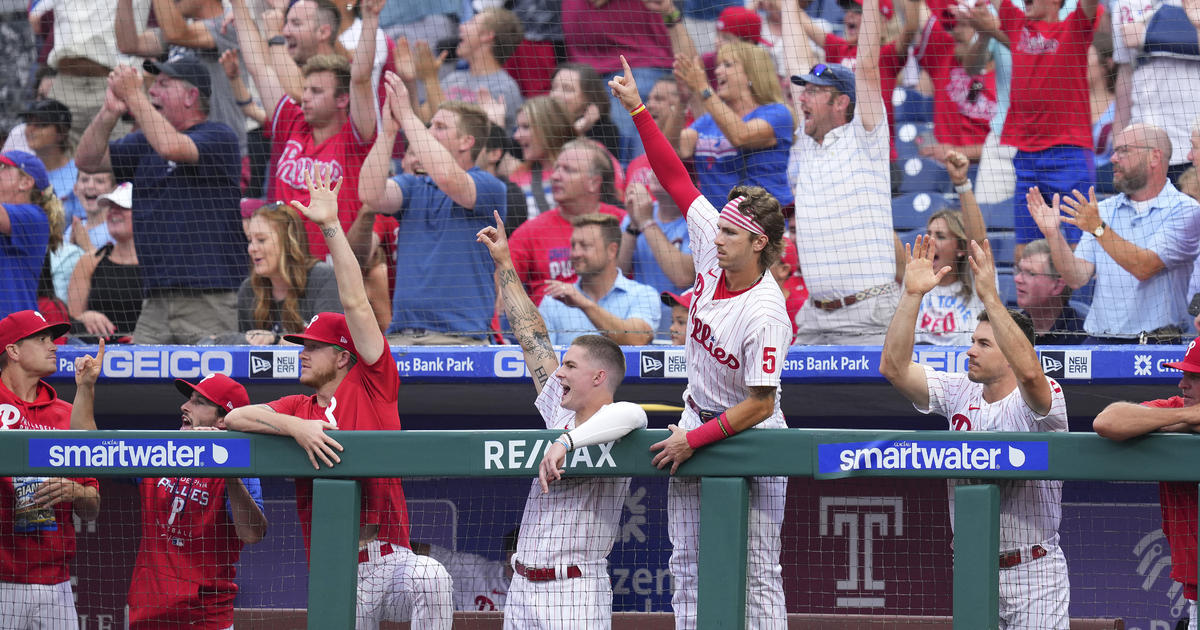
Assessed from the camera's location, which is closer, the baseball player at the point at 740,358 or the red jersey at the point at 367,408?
the baseball player at the point at 740,358

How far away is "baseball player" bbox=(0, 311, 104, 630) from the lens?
4.27 metres

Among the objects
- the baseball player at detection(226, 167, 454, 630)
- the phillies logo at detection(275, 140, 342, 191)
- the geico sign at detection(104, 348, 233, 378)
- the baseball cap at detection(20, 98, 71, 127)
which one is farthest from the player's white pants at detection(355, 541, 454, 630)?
the baseball cap at detection(20, 98, 71, 127)

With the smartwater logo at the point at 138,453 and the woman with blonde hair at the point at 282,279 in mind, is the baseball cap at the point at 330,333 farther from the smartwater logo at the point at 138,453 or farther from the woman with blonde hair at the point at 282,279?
the woman with blonde hair at the point at 282,279

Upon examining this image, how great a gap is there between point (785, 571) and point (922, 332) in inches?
58.4

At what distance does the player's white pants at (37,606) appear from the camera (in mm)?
4273

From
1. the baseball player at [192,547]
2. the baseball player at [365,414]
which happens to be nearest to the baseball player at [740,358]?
the baseball player at [365,414]

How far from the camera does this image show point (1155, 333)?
577 centimetres

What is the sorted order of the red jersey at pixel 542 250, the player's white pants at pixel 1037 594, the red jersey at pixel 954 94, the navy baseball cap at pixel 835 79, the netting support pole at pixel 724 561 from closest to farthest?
1. the netting support pole at pixel 724 561
2. the player's white pants at pixel 1037 594
3. the navy baseball cap at pixel 835 79
4. the red jersey at pixel 542 250
5. the red jersey at pixel 954 94

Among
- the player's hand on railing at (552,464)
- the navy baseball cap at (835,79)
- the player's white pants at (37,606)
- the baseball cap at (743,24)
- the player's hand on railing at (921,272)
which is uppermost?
the baseball cap at (743,24)

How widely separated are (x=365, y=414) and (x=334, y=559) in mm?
724

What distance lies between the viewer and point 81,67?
8031 mm

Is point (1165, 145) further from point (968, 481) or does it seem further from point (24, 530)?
point (24, 530)

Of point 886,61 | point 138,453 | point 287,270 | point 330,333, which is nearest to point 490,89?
point 287,270

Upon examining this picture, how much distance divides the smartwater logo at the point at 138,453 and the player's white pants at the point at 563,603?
3.13ft
